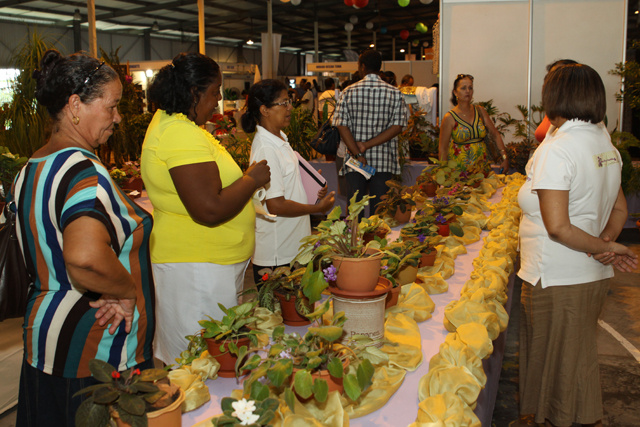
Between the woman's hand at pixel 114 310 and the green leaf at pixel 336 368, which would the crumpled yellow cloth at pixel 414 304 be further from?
the woman's hand at pixel 114 310

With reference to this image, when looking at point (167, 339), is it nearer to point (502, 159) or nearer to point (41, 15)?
point (502, 159)

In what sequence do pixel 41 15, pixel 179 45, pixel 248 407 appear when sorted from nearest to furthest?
pixel 248 407, pixel 41 15, pixel 179 45

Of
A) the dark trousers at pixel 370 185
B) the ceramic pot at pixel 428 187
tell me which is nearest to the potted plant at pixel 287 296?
the ceramic pot at pixel 428 187

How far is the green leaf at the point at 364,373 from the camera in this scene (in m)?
1.14

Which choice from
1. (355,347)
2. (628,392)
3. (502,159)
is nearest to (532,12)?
(502,159)

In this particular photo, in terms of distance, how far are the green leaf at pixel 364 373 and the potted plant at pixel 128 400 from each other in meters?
0.34

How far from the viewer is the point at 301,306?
1.64m

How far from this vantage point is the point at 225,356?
4.55ft

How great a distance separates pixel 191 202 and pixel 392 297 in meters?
0.67

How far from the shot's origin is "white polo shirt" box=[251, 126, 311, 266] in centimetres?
232

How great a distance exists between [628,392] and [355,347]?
229 centimetres

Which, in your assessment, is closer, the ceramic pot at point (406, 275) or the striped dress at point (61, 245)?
the striped dress at point (61, 245)

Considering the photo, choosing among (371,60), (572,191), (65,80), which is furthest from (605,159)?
(371,60)

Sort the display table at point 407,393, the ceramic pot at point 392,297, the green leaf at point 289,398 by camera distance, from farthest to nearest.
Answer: the ceramic pot at point 392,297
the display table at point 407,393
the green leaf at point 289,398
